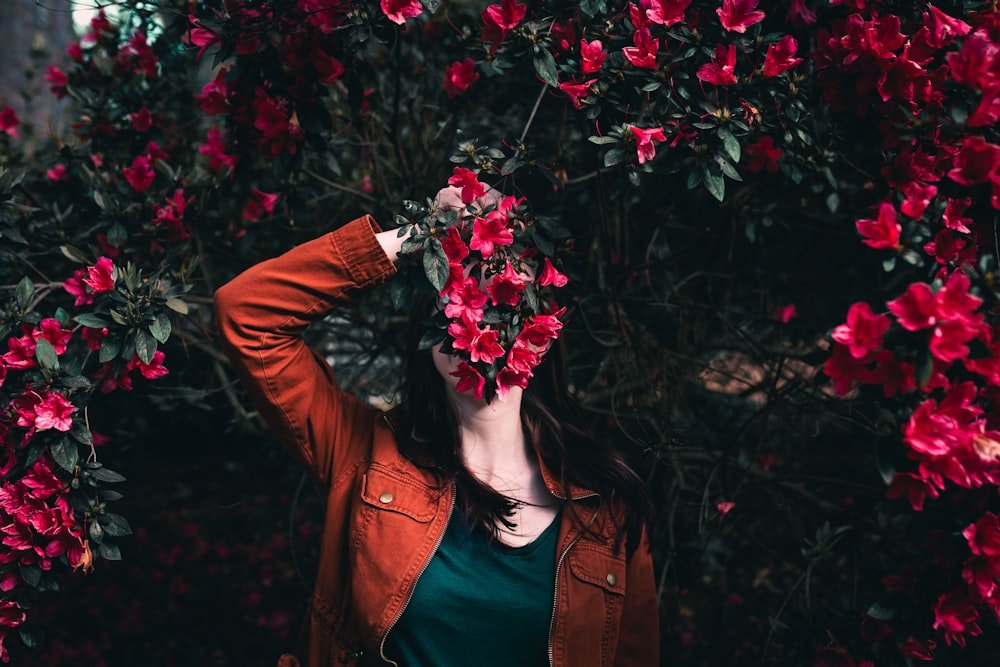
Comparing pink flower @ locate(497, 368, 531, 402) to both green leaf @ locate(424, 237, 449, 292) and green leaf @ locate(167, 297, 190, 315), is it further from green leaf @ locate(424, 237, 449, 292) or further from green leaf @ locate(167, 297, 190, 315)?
green leaf @ locate(167, 297, 190, 315)

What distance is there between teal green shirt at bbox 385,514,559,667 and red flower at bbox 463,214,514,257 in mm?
636

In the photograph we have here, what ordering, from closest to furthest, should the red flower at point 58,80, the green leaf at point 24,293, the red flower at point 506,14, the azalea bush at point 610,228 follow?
the azalea bush at point 610,228
the red flower at point 506,14
the green leaf at point 24,293
the red flower at point 58,80

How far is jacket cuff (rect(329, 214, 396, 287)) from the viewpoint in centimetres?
133

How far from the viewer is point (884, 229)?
102 cm

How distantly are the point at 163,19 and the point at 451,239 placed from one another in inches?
81.0

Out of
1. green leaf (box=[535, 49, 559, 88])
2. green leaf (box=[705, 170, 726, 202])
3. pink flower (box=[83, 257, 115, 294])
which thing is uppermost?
green leaf (box=[535, 49, 559, 88])

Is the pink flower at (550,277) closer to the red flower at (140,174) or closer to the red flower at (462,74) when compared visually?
the red flower at (462,74)

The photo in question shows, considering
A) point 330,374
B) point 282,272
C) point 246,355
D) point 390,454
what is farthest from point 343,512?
point 282,272

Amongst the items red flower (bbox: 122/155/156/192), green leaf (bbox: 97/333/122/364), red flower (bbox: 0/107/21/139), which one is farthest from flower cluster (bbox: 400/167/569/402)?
red flower (bbox: 0/107/21/139)

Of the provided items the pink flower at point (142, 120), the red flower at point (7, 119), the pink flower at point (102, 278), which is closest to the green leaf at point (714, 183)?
the pink flower at point (102, 278)

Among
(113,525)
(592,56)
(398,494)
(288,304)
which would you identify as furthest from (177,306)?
(592,56)

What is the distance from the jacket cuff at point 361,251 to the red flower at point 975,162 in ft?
3.11

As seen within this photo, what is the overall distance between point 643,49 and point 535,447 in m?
0.87

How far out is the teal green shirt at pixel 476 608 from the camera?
4.62ft
